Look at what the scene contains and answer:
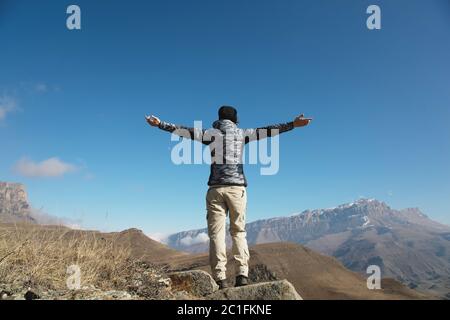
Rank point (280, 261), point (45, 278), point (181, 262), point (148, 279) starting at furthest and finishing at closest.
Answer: point (280, 261), point (181, 262), point (148, 279), point (45, 278)

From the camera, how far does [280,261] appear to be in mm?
57062

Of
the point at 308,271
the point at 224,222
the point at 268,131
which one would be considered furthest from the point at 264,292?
the point at 308,271

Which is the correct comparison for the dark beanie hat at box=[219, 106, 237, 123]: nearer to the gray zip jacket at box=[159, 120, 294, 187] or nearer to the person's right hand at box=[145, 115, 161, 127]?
the gray zip jacket at box=[159, 120, 294, 187]

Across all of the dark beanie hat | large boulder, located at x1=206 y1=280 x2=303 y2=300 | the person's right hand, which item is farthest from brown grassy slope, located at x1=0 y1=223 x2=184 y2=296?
the dark beanie hat

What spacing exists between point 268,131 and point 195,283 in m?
3.01

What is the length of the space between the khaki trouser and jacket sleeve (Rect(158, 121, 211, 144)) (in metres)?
0.98

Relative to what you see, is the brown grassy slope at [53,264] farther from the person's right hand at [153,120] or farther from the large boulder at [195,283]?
the person's right hand at [153,120]

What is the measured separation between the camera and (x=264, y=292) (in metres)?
5.07

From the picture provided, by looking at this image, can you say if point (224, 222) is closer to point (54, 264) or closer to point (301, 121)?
point (301, 121)

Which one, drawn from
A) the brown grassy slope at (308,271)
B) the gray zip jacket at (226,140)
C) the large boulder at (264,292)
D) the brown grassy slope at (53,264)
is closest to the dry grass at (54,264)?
the brown grassy slope at (53,264)

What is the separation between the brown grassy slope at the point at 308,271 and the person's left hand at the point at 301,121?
40736mm
